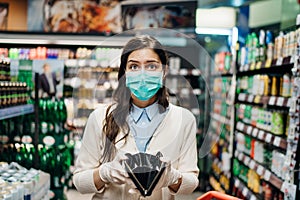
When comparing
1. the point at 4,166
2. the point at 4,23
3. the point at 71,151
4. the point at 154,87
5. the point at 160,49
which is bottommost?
the point at 71,151

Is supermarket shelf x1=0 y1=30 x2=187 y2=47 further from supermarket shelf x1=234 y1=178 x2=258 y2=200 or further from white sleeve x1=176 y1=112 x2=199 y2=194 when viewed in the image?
white sleeve x1=176 y1=112 x2=199 y2=194

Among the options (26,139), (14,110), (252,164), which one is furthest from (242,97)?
(14,110)

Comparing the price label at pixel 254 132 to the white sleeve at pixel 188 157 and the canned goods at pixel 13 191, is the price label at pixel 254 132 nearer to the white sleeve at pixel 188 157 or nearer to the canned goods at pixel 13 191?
the canned goods at pixel 13 191

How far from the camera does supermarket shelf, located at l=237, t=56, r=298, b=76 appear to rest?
12.7ft

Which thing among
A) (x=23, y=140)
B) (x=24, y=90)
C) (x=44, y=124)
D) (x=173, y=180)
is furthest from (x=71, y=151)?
(x=173, y=180)

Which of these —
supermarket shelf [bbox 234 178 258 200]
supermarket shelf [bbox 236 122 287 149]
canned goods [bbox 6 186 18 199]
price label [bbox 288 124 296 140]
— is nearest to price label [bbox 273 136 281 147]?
supermarket shelf [bbox 236 122 287 149]

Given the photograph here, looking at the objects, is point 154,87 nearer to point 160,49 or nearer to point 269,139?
point 160,49

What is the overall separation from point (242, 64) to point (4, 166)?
335 cm

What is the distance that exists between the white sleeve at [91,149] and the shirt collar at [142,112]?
0.28ft

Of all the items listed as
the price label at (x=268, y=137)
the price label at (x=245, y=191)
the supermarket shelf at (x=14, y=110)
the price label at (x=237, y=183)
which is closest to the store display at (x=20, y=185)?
the supermarket shelf at (x=14, y=110)

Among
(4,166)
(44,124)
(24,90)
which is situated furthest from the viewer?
(44,124)

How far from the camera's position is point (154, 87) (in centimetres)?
142

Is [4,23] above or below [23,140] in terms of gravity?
above

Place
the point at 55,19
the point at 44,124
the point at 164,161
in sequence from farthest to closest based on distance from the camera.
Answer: the point at 55,19, the point at 44,124, the point at 164,161
